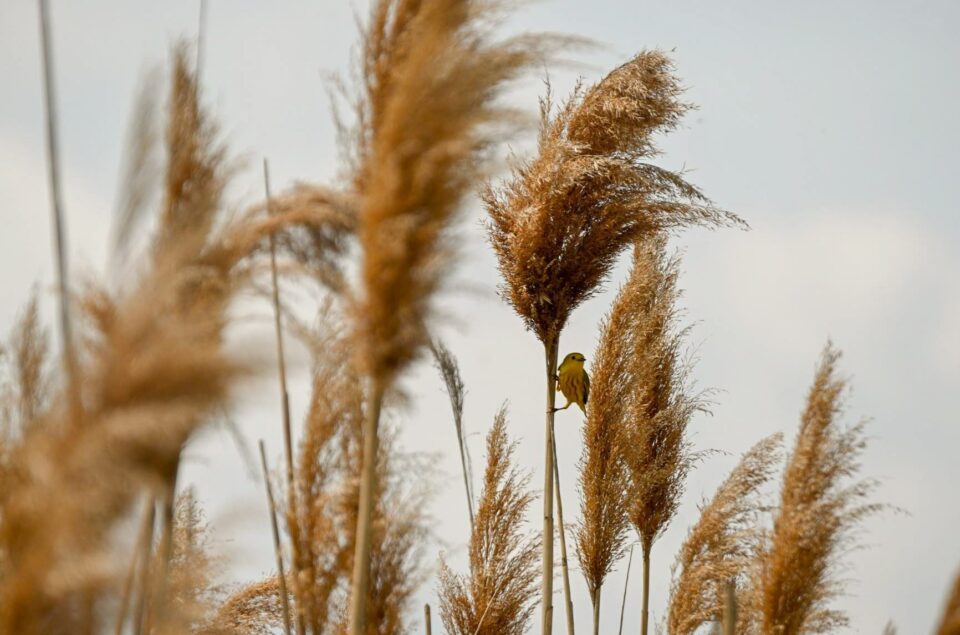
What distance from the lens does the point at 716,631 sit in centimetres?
383

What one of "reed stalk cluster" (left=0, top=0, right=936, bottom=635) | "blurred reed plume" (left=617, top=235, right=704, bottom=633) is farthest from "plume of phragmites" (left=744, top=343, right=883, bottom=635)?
"blurred reed plume" (left=617, top=235, right=704, bottom=633)

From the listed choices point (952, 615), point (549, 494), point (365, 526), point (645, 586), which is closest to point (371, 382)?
point (365, 526)

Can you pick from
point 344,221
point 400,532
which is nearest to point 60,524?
point 344,221

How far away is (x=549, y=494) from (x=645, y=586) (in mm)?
1308

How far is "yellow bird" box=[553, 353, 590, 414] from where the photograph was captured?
526 cm

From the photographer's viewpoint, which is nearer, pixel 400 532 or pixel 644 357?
pixel 400 532

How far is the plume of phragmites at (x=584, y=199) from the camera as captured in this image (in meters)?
4.82

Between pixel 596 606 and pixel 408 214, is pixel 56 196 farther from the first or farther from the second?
pixel 596 606

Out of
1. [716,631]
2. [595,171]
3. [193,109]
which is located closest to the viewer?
[193,109]

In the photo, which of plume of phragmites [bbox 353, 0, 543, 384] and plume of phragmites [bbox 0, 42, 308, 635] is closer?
plume of phragmites [bbox 0, 42, 308, 635]

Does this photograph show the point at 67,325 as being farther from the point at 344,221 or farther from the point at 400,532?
the point at 400,532

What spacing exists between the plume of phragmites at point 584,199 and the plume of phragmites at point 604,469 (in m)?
0.67

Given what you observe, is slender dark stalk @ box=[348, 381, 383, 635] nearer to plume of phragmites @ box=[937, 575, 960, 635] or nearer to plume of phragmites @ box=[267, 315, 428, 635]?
plume of phragmites @ box=[267, 315, 428, 635]

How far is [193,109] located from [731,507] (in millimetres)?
3562
